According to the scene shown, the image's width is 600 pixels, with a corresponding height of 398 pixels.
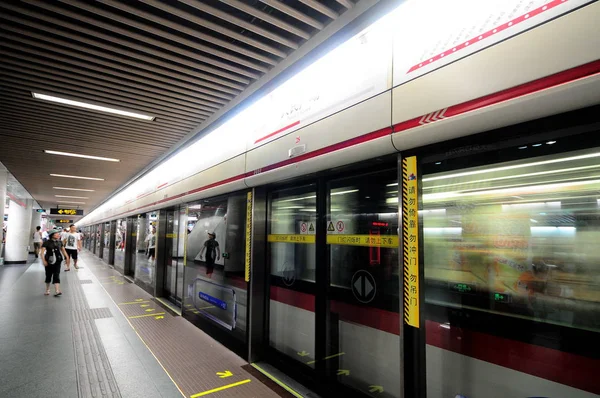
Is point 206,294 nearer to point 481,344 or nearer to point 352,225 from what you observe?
point 352,225

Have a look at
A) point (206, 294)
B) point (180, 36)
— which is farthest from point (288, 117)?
point (206, 294)

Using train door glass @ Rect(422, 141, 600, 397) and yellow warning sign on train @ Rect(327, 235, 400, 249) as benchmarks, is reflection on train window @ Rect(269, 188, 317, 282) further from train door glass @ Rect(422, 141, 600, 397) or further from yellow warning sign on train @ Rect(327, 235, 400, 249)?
train door glass @ Rect(422, 141, 600, 397)

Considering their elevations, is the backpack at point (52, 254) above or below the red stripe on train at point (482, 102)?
below

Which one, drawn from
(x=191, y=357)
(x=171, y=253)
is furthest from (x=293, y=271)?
(x=171, y=253)

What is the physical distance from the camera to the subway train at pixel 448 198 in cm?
149

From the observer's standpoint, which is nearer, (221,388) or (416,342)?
(416,342)

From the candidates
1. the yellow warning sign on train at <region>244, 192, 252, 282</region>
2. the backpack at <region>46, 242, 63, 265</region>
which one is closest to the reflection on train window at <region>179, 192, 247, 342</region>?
the yellow warning sign on train at <region>244, 192, 252, 282</region>

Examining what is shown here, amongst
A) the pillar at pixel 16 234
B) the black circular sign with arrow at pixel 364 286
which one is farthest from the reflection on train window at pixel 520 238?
the pillar at pixel 16 234

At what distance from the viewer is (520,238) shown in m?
1.80

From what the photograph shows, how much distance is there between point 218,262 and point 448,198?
12.0 feet

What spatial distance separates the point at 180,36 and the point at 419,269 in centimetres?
234

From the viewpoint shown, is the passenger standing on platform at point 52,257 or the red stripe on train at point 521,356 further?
the passenger standing on platform at point 52,257

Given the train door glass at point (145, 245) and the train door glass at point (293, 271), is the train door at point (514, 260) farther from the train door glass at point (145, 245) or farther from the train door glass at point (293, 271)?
the train door glass at point (145, 245)

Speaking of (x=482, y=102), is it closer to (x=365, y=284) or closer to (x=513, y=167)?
(x=513, y=167)
